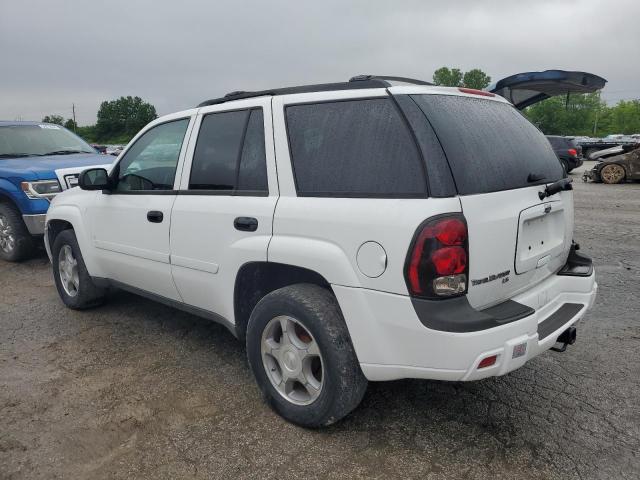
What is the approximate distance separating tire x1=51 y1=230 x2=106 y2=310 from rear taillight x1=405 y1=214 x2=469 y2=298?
3386mm

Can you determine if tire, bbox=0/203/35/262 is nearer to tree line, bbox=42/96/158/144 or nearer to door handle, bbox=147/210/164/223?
door handle, bbox=147/210/164/223

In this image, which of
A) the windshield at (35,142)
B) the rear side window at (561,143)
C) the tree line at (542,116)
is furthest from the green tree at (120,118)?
the windshield at (35,142)

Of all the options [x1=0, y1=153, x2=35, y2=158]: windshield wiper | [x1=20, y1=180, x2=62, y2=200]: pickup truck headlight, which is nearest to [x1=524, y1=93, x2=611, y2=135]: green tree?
[x1=0, y1=153, x2=35, y2=158]: windshield wiper

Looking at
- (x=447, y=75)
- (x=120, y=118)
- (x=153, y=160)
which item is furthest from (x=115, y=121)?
(x=153, y=160)

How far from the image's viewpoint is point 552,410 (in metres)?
2.91

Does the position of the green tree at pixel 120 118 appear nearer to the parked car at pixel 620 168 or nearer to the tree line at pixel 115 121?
the tree line at pixel 115 121

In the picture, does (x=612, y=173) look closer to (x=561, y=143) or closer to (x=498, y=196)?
(x=561, y=143)

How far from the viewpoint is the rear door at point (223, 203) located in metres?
2.92

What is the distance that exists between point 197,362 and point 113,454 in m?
1.10

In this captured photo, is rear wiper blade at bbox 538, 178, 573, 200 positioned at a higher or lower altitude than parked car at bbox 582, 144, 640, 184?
higher

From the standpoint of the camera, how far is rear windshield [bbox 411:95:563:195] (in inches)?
93.7

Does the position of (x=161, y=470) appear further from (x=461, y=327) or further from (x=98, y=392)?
(x=461, y=327)

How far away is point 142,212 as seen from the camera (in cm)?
371

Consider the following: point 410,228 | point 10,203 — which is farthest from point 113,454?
point 10,203
